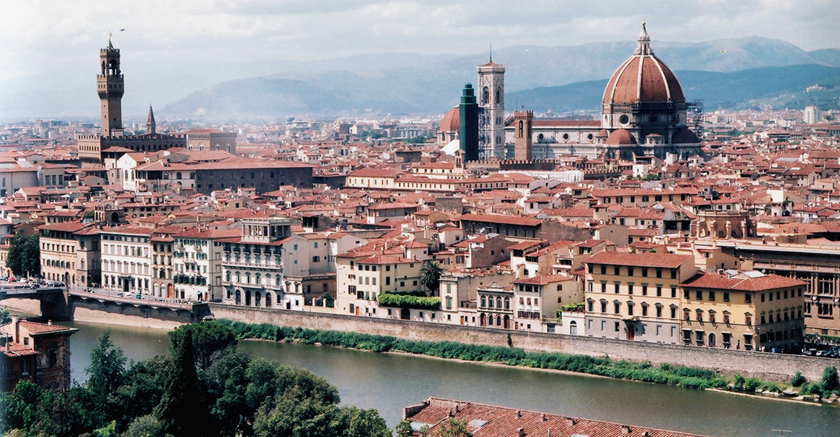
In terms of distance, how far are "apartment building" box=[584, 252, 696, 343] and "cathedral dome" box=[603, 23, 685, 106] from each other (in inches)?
1610

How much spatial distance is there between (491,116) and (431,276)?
133 ft

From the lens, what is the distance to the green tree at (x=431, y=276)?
2930cm

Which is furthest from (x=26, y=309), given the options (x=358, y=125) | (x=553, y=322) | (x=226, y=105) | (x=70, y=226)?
(x=358, y=125)

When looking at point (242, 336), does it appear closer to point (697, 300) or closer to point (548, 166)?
point (697, 300)

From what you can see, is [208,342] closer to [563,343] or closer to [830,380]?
[563,343]

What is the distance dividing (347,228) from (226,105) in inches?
3988

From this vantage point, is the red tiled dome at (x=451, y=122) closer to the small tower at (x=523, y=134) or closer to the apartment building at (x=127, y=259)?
the small tower at (x=523, y=134)

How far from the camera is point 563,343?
2602 cm

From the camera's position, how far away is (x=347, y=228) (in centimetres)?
3466

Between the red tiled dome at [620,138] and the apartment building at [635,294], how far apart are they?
39.1m

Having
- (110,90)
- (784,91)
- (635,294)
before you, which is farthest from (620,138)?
(784,91)

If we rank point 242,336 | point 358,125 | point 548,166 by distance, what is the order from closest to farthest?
1. point 242,336
2. point 548,166
3. point 358,125

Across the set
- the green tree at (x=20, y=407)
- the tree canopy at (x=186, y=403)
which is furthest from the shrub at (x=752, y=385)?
the green tree at (x=20, y=407)

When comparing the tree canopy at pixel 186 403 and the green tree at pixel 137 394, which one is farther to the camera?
the green tree at pixel 137 394
